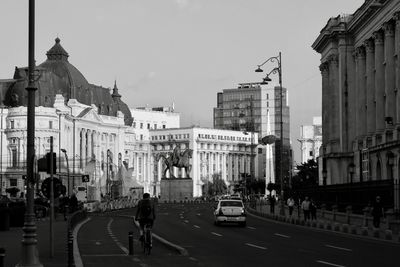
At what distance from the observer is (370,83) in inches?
3132

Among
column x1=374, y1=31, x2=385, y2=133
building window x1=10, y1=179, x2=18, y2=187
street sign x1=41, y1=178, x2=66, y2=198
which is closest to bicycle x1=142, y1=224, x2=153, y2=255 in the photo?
street sign x1=41, y1=178, x2=66, y2=198

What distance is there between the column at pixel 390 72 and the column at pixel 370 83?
579 centimetres

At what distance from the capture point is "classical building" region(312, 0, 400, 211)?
70.5 m

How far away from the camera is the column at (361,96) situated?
82688mm

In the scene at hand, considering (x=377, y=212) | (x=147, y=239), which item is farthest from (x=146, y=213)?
(x=377, y=212)

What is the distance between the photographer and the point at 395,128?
67438 mm

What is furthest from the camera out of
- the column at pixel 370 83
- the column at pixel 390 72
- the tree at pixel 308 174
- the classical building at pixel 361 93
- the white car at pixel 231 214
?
the tree at pixel 308 174

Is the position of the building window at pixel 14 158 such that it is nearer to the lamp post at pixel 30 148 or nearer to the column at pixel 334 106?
the column at pixel 334 106

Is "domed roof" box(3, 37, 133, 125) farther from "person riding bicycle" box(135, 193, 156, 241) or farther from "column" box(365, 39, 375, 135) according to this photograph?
"person riding bicycle" box(135, 193, 156, 241)

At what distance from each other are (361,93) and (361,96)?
0.99ft

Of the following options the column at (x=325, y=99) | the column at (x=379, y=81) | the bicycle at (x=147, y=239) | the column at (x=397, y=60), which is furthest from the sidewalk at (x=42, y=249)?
the column at (x=325, y=99)

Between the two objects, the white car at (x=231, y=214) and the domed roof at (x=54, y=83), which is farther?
the domed roof at (x=54, y=83)

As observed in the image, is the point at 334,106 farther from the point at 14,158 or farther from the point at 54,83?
the point at 54,83

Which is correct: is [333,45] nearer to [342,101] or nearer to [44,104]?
[342,101]
